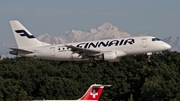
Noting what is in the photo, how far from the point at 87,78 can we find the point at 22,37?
182 feet

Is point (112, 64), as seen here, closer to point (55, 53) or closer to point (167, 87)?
point (167, 87)

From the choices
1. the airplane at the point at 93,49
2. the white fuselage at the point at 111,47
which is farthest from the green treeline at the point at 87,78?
the white fuselage at the point at 111,47

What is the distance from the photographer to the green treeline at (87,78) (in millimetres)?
133000

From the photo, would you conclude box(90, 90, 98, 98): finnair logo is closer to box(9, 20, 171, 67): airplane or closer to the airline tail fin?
box(9, 20, 171, 67): airplane

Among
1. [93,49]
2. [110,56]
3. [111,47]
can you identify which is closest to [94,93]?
[93,49]

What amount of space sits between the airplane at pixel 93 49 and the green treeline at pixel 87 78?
41.1 metres

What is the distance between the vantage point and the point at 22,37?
8938 centimetres

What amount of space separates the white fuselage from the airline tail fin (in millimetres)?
2127

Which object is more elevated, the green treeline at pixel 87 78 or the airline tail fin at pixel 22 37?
the airline tail fin at pixel 22 37

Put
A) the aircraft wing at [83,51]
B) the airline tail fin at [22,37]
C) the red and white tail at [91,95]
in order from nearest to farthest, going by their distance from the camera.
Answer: the aircraft wing at [83,51] → the red and white tail at [91,95] → the airline tail fin at [22,37]

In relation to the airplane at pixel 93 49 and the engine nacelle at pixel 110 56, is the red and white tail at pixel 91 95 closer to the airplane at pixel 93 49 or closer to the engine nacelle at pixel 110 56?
the airplane at pixel 93 49

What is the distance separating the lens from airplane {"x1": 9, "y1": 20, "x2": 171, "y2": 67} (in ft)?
267

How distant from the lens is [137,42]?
3191 inches

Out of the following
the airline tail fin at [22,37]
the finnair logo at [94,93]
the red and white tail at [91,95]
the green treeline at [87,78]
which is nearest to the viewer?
the red and white tail at [91,95]
